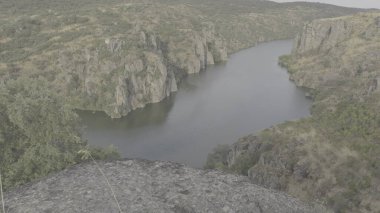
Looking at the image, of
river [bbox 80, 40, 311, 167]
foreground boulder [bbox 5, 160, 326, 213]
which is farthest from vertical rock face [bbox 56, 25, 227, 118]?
foreground boulder [bbox 5, 160, 326, 213]

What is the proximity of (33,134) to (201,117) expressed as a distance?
60748mm

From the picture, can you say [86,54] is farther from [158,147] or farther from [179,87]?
[158,147]

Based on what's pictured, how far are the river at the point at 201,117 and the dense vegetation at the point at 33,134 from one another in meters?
38.1

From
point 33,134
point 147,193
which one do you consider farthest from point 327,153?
point 147,193

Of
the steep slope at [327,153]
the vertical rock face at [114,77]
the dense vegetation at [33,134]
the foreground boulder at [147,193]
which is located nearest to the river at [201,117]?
the vertical rock face at [114,77]

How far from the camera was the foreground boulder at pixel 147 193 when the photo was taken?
18453 millimetres

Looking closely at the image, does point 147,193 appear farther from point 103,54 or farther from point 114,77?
point 103,54

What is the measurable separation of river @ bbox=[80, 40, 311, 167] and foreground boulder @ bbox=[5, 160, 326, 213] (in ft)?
144

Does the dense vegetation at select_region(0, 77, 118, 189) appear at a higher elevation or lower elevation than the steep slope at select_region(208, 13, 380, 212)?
higher

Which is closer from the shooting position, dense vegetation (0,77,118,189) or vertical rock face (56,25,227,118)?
dense vegetation (0,77,118,189)

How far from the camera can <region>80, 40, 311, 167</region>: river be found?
71875 millimetres

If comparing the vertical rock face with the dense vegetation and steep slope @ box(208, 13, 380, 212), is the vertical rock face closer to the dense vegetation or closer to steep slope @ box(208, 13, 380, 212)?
steep slope @ box(208, 13, 380, 212)

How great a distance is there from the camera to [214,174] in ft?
70.8

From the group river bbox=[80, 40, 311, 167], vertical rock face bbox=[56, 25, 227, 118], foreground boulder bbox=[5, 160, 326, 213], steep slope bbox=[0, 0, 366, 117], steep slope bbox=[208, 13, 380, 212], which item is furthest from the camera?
steep slope bbox=[0, 0, 366, 117]
